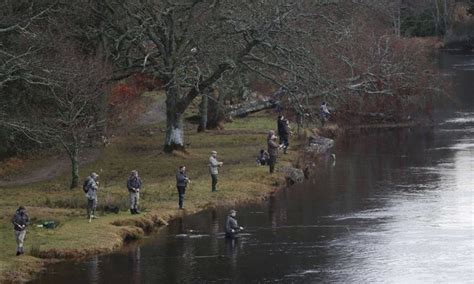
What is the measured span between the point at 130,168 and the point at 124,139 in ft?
30.5

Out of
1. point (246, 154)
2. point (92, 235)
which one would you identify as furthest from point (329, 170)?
point (92, 235)

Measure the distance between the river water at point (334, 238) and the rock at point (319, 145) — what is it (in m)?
4.72

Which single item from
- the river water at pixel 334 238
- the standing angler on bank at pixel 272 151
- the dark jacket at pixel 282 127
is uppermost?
the dark jacket at pixel 282 127

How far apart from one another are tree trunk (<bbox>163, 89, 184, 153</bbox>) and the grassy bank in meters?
0.55

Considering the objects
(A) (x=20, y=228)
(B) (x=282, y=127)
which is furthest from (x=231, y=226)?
(B) (x=282, y=127)

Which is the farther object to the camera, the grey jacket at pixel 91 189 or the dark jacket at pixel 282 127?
the dark jacket at pixel 282 127

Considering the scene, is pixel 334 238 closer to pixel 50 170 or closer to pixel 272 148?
pixel 272 148

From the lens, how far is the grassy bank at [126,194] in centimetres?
2904

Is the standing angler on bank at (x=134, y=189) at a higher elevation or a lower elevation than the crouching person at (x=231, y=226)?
higher

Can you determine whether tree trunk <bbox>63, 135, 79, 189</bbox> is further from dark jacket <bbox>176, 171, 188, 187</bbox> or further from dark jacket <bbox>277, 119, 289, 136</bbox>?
dark jacket <bbox>277, 119, 289, 136</bbox>

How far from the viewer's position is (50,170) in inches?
1711

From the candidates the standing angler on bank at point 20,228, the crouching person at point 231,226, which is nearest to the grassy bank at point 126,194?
the standing angler on bank at point 20,228

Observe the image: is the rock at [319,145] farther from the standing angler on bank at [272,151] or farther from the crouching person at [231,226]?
the crouching person at [231,226]

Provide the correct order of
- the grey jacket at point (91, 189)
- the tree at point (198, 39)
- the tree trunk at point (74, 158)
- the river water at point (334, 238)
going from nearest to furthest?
1. the river water at point (334, 238)
2. the grey jacket at point (91, 189)
3. the tree trunk at point (74, 158)
4. the tree at point (198, 39)
